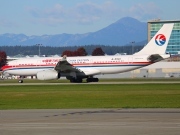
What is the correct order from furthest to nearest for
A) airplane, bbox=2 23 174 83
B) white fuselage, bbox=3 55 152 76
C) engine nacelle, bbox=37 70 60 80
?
1. white fuselage, bbox=3 55 152 76
2. airplane, bbox=2 23 174 83
3. engine nacelle, bbox=37 70 60 80

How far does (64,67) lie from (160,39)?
1475cm

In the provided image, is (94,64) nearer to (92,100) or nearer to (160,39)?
(160,39)

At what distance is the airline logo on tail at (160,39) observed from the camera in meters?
75.9

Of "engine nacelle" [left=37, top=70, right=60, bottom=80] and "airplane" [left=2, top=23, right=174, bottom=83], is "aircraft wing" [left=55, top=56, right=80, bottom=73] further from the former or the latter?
"engine nacelle" [left=37, top=70, right=60, bottom=80]

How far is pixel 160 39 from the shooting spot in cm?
7662

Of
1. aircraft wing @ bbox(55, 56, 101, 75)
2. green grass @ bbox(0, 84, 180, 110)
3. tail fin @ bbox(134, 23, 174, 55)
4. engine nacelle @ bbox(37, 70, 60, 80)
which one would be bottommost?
green grass @ bbox(0, 84, 180, 110)
